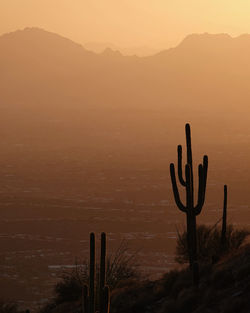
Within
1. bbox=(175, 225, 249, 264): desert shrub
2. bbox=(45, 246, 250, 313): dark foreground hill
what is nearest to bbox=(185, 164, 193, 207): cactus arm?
bbox=(45, 246, 250, 313): dark foreground hill

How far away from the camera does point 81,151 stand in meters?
133

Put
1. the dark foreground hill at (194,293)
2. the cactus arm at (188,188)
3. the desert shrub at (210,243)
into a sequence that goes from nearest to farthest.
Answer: the dark foreground hill at (194,293), the cactus arm at (188,188), the desert shrub at (210,243)

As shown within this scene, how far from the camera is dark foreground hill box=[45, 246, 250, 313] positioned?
38.0 ft

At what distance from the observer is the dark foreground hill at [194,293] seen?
11.6 metres

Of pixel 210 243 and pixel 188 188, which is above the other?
pixel 188 188

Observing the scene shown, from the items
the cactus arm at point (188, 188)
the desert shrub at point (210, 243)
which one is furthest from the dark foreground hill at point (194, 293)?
the desert shrub at point (210, 243)

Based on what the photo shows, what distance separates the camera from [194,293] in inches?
497

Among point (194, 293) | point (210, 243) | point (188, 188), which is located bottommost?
point (194, 293)

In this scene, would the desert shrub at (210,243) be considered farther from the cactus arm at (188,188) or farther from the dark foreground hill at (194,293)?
the cactus arm at (188,188)

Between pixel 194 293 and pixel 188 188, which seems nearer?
pixel 194 293

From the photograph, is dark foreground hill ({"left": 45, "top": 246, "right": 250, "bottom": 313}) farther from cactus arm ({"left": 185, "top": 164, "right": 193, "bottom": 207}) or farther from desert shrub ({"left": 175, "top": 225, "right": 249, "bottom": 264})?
desert shrub ({"left": 175, "top": 225, "right": 249, "bottom": 264})

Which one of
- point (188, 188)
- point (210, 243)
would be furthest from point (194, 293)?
point (210, 243)

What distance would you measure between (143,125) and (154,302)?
514 feet

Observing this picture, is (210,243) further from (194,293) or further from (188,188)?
(194,293)
